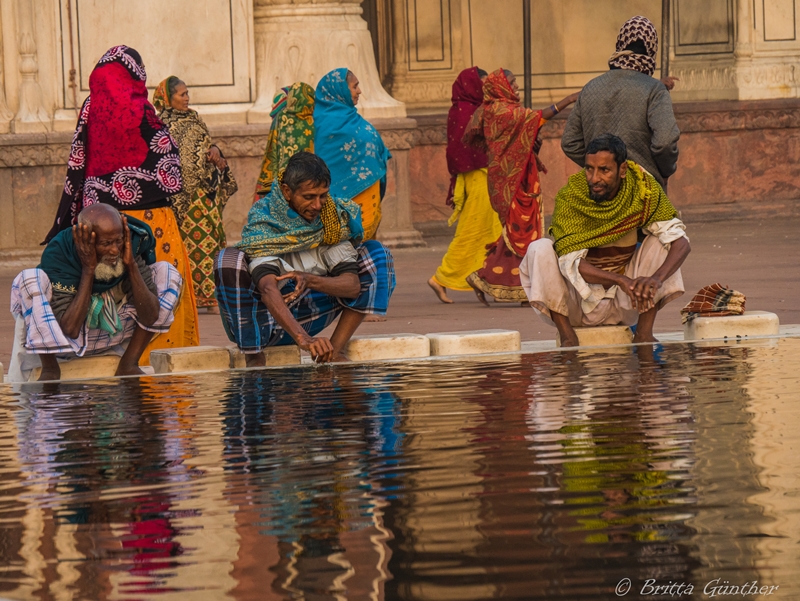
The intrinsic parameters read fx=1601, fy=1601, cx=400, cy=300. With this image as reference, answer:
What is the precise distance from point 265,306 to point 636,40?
2.28 m

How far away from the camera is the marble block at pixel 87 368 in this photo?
19.1ft

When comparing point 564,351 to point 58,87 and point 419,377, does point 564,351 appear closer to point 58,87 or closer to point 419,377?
point 419,377

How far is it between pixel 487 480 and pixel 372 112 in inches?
377

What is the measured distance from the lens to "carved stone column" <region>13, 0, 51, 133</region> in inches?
487

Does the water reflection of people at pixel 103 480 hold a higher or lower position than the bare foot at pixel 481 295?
higher

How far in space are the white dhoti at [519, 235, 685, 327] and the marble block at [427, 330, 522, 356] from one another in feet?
0.62

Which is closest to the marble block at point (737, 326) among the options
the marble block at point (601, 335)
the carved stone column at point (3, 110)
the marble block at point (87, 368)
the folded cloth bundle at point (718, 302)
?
the folded cloth bundle at point (718, 302)

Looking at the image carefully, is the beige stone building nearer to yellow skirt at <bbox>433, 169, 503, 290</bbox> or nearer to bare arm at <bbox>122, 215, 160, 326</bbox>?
yellow skirt at <bbox>433, 169, 503, 290</bbox>

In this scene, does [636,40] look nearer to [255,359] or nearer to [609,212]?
[609,212]

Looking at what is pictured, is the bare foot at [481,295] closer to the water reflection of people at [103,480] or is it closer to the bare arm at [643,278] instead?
the bare arm at [643,278]

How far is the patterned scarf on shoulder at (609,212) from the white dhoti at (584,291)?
3.3 inches

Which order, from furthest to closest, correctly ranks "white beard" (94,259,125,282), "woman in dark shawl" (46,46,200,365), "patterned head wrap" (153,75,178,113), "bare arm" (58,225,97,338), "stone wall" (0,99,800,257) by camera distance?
"stone wall" (0,99,800,257)
"patterned head wrap" (153,75,178,113)
"woman in dark shawl" (46,46,200,365)
"white beard" (94,259,125,282)
"bare arm" (58,225,97,338)

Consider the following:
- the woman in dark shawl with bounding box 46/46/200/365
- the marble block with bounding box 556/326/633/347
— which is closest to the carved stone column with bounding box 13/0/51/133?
the woman in dark shawl with bounding box 46/46/200/365

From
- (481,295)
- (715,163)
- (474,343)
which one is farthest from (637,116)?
(715,163)
